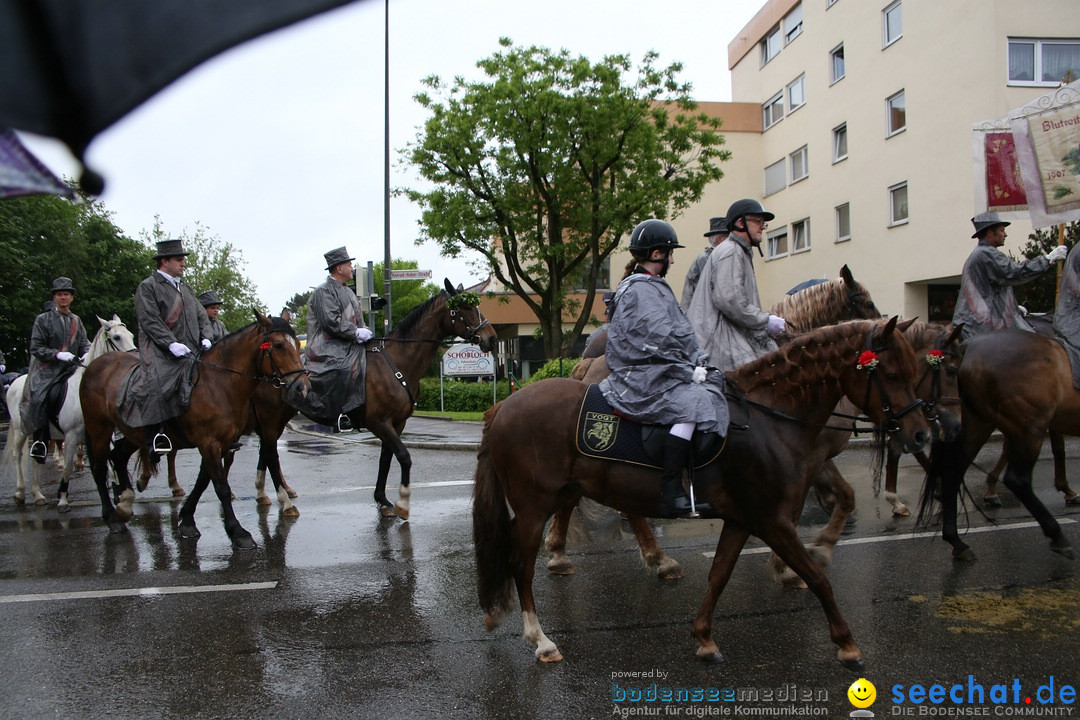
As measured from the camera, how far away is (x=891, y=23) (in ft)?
79.6

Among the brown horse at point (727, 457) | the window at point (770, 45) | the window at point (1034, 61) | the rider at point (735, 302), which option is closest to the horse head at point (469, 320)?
the rider at point (735, 302)

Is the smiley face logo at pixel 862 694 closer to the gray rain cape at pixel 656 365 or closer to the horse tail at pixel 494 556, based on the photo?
the gray rain cape at pixel 656 365

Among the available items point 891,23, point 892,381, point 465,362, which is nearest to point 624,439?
point 892,381

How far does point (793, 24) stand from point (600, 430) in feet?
101

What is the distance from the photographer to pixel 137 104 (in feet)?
3.37

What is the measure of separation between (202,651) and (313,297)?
16.6 feet

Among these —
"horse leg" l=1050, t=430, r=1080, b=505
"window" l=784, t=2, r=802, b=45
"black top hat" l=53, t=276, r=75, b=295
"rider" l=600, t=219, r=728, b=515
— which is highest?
"window" l=784, t=2, r=802, b=45

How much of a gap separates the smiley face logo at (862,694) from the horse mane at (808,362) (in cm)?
157

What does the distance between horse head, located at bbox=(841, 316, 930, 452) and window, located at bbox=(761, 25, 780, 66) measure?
30.8 m

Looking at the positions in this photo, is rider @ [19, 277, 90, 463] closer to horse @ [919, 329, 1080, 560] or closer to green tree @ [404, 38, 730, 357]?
horse @ [919, 329, 1080, 560]

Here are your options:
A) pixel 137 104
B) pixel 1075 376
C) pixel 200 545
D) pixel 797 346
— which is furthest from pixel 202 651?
pixel 1075 376

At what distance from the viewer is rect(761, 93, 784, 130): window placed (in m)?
32.1

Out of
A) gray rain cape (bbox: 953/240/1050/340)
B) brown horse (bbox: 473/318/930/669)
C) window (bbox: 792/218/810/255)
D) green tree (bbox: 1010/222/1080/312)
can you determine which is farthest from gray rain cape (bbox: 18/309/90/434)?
window (bbox: 792/218/810/255)

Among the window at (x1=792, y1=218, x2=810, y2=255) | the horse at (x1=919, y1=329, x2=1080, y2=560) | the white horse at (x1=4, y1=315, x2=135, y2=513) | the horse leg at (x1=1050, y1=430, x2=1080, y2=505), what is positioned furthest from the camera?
the window at (x1=792, y1=218, x2=810, y2=255)
